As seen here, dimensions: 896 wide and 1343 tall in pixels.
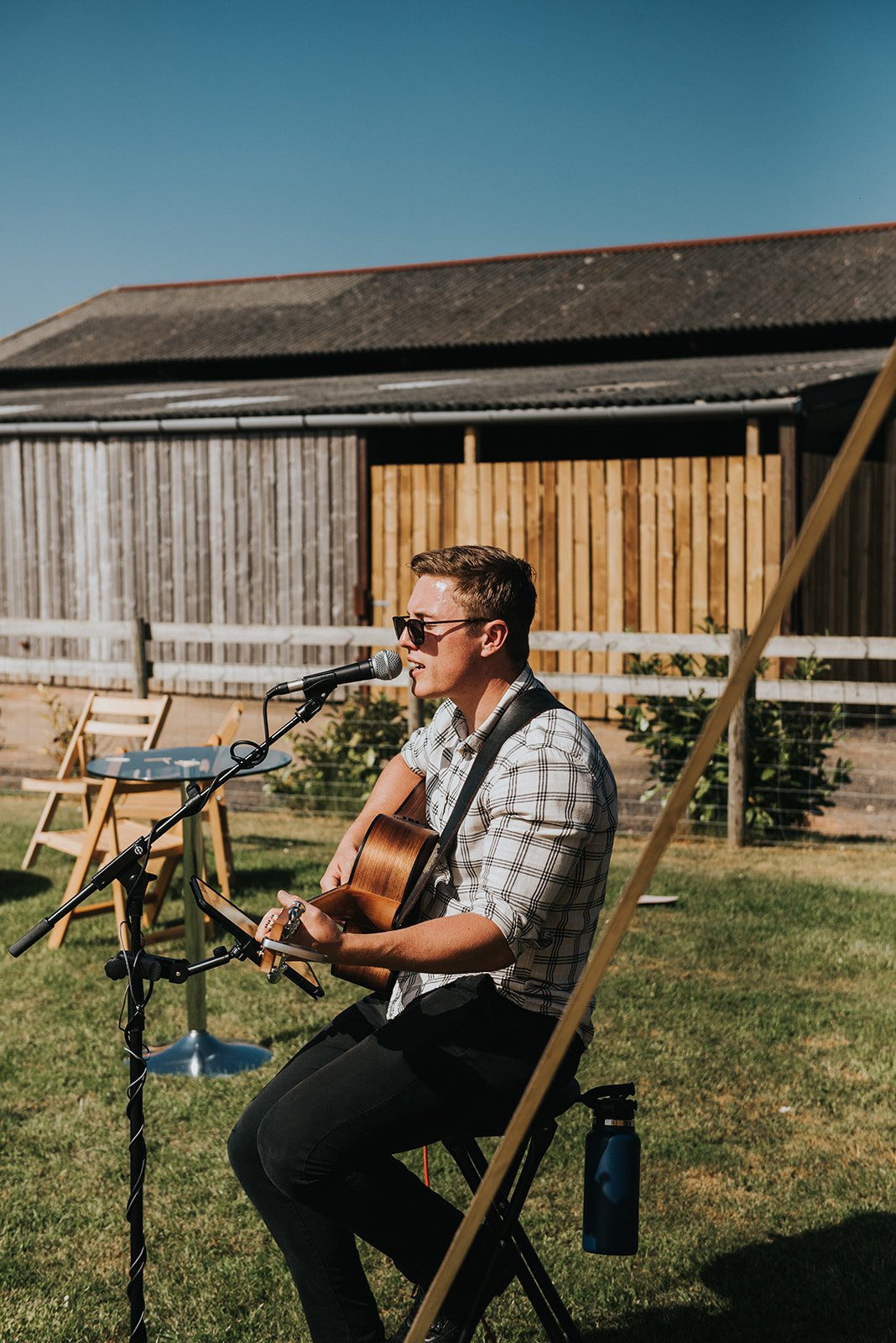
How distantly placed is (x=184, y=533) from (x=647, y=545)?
564 centimetres

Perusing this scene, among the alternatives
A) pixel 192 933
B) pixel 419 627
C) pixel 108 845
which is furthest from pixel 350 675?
pixel 108 845

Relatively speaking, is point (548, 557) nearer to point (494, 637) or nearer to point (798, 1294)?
point (798, 1294)

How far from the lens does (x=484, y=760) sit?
277 cm

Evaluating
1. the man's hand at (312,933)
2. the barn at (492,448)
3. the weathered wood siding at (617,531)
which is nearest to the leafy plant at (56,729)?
the barn at (492,448)

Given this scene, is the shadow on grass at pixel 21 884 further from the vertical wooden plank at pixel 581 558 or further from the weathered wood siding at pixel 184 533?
the weathered wood siding at pixel 184 533

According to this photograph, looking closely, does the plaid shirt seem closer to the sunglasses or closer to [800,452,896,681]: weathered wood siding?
the sunglasses

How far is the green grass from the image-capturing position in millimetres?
3234

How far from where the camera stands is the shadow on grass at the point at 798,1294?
310 cm

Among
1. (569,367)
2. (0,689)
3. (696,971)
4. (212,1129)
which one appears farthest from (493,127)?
(212,1129)

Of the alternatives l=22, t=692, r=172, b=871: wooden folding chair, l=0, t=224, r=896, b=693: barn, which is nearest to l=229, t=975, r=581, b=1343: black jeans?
l=22, t=692, r=172, b=871: wooden folding chair

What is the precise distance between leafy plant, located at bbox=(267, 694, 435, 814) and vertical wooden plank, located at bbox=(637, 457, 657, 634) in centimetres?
436

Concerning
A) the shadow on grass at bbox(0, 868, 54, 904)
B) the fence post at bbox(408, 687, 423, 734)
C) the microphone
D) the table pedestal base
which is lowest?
the table pedestal base

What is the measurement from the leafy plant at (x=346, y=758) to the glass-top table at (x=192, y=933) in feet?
11.3

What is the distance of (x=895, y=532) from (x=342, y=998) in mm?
11506
